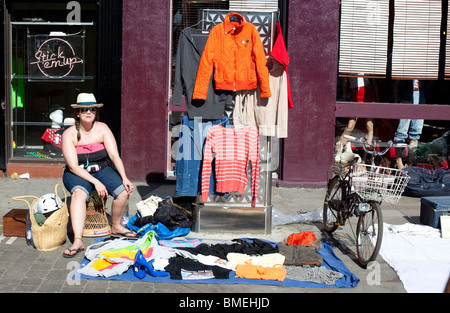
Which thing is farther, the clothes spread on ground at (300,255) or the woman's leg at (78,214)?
the woman's leg at (78,214)

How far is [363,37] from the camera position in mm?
9484

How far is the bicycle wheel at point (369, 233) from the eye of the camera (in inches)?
214

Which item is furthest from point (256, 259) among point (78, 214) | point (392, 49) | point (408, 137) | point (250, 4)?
point (392, 49)

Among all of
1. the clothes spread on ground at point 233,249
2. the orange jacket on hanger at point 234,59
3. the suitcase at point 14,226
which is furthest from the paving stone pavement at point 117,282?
the orange jacket on hanger at point 234,59

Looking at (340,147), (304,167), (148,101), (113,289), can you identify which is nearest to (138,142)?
(148,101)

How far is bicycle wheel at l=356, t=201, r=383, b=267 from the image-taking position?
17.8 ft

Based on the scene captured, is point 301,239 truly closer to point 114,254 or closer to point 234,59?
point 114,254

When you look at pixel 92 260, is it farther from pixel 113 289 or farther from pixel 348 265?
pixel 348 265

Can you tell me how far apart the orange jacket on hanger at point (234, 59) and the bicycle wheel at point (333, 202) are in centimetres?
136

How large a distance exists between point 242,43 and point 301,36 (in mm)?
3149

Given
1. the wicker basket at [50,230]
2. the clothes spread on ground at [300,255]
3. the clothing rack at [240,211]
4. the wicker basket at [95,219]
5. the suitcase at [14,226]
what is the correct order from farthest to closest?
the clothing rack at [240,211] < the wicker basket at [95,219] < the suitcase at [14,226] < the wicker basket at [50,230] < the clothes spread on ground at [300,255]

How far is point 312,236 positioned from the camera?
6246 mm

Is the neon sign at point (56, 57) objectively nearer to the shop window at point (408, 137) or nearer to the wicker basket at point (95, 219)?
the wicker basket at point (95, 219)

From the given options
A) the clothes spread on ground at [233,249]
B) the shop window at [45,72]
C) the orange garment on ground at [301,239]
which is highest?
the shop window at [45,72]
